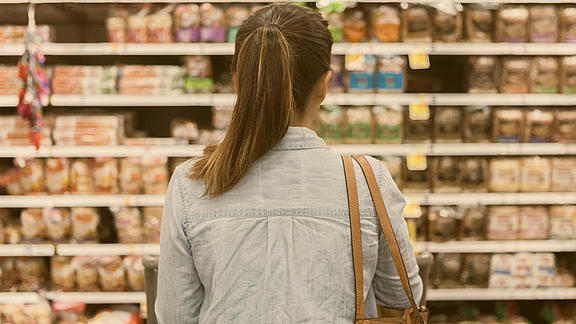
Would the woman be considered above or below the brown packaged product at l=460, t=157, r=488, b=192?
above

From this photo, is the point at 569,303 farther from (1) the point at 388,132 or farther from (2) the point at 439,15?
(2) the point at 439,15

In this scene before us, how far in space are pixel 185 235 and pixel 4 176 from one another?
2.56 m

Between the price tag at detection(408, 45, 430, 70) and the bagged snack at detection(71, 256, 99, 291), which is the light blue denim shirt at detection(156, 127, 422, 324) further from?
the bagged snack at detection(71, 256, 99, 291)

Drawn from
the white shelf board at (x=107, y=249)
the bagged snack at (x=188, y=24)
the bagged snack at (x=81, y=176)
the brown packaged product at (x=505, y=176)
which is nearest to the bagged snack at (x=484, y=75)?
the brown packaged product at (x=505, y=176)

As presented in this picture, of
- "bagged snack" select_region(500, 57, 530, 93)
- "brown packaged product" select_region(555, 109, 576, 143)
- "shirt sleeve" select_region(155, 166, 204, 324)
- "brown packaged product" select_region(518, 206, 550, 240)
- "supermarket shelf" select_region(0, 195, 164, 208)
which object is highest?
"bagged snack" select_region(500, 57, 530, 93)

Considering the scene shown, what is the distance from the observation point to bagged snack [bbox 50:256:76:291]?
3.06 m

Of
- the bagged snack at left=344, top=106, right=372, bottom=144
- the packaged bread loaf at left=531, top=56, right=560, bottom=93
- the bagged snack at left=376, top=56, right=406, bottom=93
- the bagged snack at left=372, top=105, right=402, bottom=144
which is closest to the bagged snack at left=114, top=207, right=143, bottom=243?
the bagged snack at left=344, top=106, right=372, bottom=144

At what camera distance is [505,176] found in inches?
120

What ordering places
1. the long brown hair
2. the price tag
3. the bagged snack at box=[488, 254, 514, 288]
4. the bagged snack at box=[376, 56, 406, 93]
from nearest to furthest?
the long brown hair < the price tag < the bagged snack at box=[376, 56, 406, 93] < the bagged snack at box=[488, 254, 514, 288]

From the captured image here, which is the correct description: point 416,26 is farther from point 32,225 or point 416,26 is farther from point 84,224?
point 32,225

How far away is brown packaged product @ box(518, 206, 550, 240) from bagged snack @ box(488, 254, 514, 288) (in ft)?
0.53

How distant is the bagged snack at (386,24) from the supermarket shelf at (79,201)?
1604 mm

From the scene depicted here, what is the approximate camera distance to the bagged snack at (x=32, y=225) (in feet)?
9.95

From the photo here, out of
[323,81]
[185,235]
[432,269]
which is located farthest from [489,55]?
[185,235]
